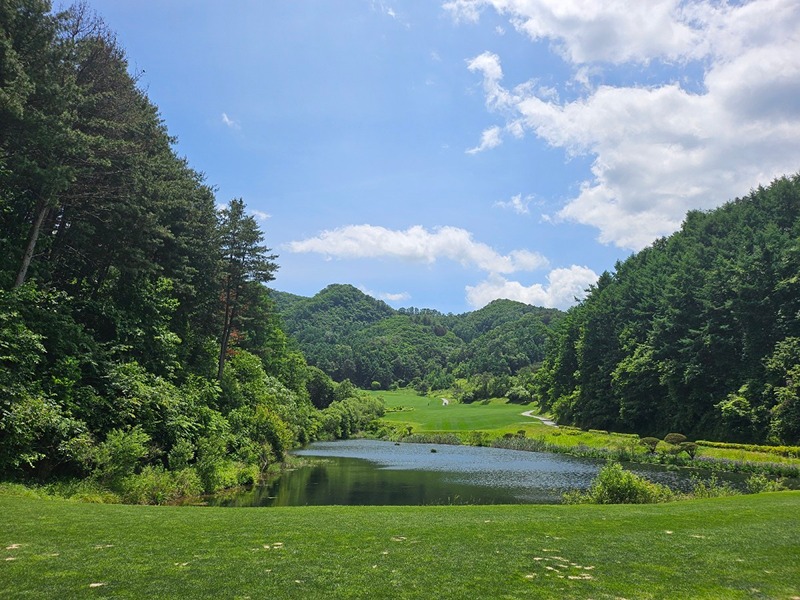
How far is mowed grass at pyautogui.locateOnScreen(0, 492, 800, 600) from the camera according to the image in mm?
7844

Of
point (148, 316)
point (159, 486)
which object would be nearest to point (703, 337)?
point (148, 316)

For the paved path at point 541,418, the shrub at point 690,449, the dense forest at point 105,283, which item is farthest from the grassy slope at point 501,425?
the dense forest at point 105,283

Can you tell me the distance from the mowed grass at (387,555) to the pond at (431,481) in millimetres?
14058

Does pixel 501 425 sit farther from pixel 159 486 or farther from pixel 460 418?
pixel 159 486

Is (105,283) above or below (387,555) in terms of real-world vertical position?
above

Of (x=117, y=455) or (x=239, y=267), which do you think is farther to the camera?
(x=239, y=267)

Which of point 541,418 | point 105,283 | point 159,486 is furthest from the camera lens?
point 541,418

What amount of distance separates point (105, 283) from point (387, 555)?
1145 inches

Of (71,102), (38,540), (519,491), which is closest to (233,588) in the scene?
(38,540)

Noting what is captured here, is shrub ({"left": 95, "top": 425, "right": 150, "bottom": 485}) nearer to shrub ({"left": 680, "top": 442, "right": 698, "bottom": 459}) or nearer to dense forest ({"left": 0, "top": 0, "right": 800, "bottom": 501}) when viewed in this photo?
dense forest ({"left": 0, "top": 0, "right": 800, "bottom": 501})

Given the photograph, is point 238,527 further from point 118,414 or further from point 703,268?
point 703,268

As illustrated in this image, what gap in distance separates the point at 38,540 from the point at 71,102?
19.9 m

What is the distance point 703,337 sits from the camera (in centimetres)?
6550

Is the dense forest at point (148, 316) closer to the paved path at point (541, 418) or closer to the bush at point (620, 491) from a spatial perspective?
the paved path at point (541, 418)
